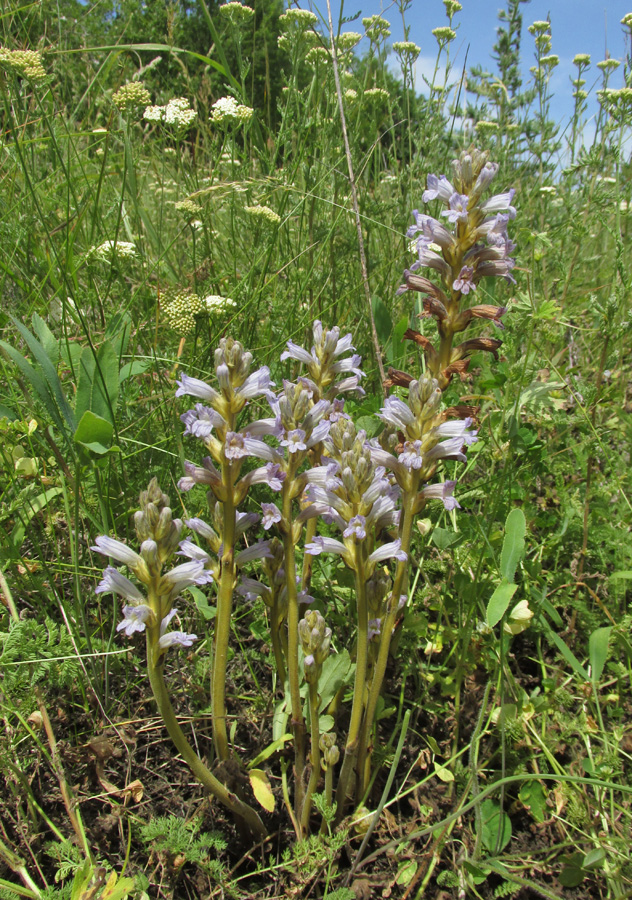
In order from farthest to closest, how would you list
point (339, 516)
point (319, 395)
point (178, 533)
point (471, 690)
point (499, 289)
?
point (499, 289) → point (471, 690) → point (319, 395) → point (339, 516) → point (178, 533)

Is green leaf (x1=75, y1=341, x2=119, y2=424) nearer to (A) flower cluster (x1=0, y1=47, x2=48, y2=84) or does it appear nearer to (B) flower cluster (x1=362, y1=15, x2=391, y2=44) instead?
(A) flower cluster (x1=0, y1=47, x2=48, y2=84)

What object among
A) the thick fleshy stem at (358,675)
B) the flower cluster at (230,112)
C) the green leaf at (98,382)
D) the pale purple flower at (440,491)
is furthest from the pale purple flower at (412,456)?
the flower cluster at (230,112)

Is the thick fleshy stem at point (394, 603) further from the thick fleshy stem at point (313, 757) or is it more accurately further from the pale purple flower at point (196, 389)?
the pale purple flower at point (196, 389)

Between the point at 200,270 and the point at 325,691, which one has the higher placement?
the point at 200,270

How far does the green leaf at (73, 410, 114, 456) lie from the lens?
1771 mm

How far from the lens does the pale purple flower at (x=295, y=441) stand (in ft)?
5.14

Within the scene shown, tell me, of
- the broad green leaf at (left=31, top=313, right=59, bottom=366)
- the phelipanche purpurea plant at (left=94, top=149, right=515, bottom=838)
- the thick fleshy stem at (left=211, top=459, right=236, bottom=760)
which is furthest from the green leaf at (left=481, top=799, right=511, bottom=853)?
the broad green leaf at (left=31, top=313, right=59, bottom=366)

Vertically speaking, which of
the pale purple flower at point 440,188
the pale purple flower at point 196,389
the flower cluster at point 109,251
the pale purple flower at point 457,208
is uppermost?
the pale purple flower at point 440,188

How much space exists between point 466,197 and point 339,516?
1005mm

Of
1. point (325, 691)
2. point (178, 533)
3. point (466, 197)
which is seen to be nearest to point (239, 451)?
point (178, 533)

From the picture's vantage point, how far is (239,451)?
1.50 meters

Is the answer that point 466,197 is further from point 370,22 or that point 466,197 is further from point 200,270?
point 370,22

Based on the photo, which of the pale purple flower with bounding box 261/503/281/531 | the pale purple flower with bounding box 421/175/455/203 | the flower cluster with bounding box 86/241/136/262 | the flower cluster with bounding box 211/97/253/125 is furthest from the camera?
the flower cluster with bounding box 211/97/253/125

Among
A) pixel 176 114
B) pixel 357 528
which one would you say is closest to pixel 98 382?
pixel 357 528
